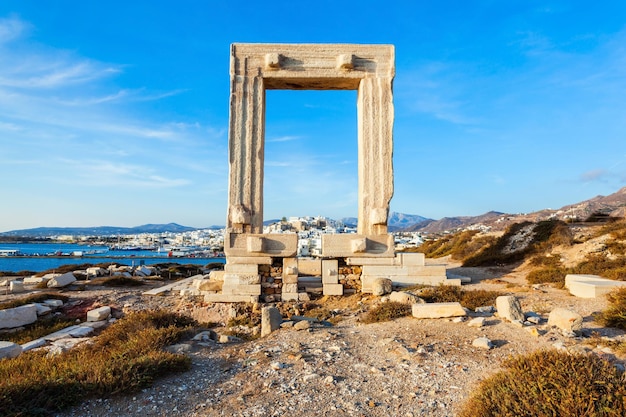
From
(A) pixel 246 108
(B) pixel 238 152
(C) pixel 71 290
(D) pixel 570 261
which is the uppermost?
(A) pixel 246 108

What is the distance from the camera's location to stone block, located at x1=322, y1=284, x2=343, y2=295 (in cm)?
1036

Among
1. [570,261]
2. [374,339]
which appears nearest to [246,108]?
[374,339]

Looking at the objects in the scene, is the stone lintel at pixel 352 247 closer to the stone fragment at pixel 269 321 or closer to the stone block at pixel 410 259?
the stone block at pixel 410 259

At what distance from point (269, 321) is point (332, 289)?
3719 millimetres

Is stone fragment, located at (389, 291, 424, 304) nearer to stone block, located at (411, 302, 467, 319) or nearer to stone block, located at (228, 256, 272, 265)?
stone block, located at (411, 302, 467, 319)

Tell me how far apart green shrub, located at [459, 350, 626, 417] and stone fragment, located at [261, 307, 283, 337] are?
385 centimetres

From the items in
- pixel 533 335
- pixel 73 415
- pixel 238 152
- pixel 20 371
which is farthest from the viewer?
pixel 238 152

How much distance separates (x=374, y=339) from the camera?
6.11m

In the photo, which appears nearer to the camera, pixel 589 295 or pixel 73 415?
pixel 73 415

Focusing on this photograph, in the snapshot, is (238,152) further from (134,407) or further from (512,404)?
(512,404)

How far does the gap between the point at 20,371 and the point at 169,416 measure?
91.2 inches

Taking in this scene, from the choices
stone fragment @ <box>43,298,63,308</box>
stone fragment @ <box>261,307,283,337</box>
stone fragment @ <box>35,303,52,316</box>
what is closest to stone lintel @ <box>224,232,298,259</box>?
stone fragment @ <box>261,307,283,337</box>

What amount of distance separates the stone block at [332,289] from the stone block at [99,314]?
5465 millimetres

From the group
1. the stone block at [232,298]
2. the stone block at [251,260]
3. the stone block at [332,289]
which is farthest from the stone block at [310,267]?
the stone block at [232,298]
